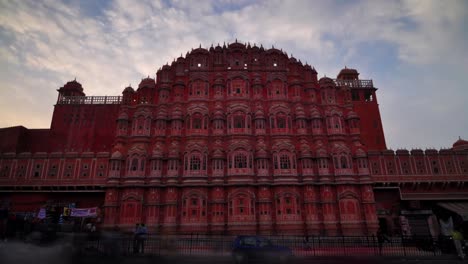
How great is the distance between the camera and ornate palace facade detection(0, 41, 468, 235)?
2964 centimetres

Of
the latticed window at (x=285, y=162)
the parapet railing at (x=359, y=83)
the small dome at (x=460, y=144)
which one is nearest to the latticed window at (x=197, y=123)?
the latticed window at (x=285, y=162)

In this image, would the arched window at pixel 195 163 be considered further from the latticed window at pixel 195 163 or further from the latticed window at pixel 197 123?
the latticed window at pixel 197 123

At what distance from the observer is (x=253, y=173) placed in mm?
30719

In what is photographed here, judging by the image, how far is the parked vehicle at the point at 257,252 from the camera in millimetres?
14484

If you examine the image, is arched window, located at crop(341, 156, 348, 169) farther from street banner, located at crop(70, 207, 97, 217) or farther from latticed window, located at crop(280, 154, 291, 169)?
street banner, located at crop(70, 207, 97, 217)

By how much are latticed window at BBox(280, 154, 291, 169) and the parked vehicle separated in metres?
15.1

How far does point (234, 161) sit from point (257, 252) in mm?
15999

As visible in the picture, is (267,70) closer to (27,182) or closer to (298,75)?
(298,75)

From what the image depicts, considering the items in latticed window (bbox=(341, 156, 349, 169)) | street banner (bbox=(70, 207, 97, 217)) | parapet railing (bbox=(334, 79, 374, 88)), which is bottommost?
street banner (bbox=(70, 207, 97, 217))

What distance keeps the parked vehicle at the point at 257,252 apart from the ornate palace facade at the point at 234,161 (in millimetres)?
12593

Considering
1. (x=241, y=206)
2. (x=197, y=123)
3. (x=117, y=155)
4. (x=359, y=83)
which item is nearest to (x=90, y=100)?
(x=117, y=155)

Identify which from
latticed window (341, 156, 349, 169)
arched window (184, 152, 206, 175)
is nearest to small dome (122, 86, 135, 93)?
arched window (184, 152, 206, 175)

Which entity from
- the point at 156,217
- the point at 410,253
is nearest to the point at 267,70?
the point at 156,217

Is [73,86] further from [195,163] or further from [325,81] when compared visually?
[325,81]
